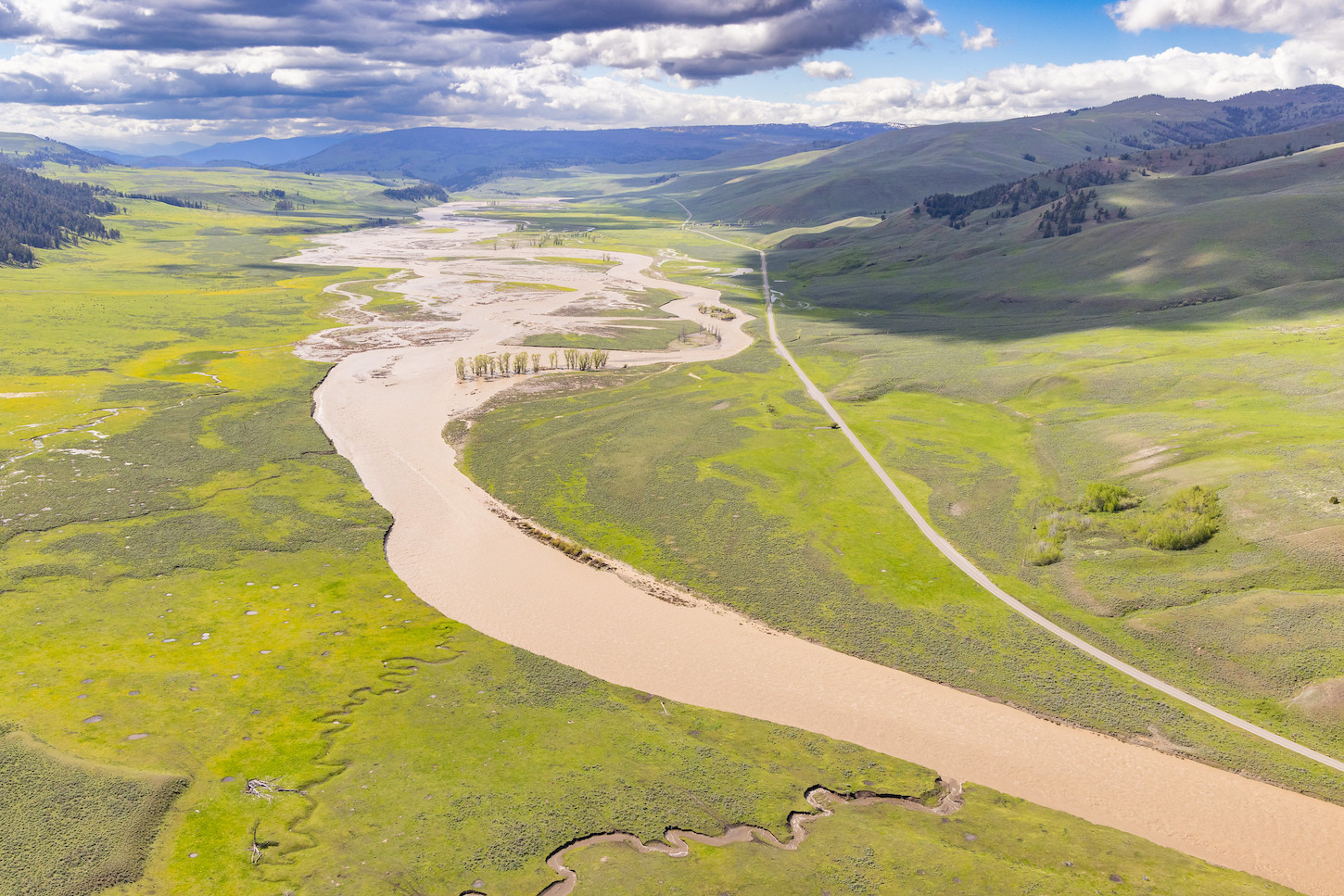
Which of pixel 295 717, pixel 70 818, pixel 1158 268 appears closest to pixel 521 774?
pixel 295 717

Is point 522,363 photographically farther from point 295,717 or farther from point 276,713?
point 295,717

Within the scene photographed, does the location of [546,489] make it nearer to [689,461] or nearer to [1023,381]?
[689,461]

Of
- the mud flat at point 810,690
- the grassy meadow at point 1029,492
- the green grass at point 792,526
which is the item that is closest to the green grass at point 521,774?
the mud flat at point 810,690

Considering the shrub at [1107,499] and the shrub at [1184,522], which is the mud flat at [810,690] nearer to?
the shrub at [1184,522]

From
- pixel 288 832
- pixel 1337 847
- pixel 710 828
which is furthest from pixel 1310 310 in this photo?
pixel 288 832

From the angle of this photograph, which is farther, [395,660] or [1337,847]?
[395,660]

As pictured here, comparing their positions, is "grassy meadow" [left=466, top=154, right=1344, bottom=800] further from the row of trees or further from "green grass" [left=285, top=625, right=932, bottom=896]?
"green grass" [left=285, top=625, right=932, bottom=896]

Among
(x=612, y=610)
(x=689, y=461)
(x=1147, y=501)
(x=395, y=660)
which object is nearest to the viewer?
(x=395, y=660)
